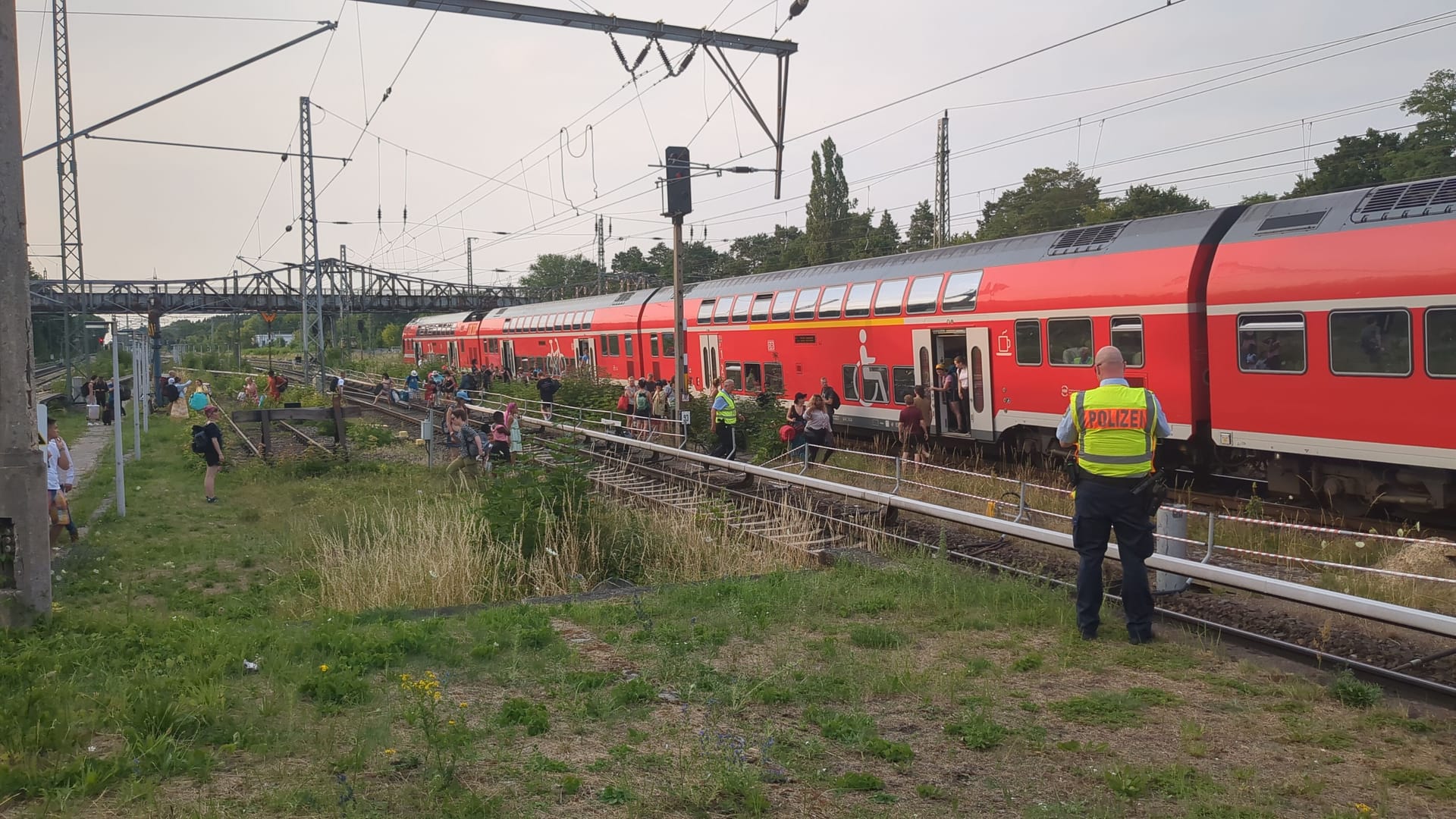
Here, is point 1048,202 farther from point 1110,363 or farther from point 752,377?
point 1110,363

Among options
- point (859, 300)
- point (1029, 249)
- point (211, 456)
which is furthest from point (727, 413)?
point (211, 456)

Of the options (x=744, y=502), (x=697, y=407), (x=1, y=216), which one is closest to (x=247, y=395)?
(x=697, y=407)

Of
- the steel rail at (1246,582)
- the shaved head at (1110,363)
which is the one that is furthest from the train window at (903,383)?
the shaved head at (1110,363)

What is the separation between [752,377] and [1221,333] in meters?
12.7

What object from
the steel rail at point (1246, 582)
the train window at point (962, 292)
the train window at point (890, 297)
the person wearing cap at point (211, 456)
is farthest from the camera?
the train window at point (890, 297)

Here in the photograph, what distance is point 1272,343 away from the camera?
11.9 meters

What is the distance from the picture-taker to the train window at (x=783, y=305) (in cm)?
2227

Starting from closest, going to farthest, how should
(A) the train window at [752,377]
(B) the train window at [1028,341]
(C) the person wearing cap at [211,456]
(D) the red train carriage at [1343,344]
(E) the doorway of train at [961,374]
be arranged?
(D) the red train carriage at [1343,344]
(B) the train window at [1028,341]
(E) the doorway of train at [961,374]
(C) the person wearing cap at [211,456]
(A) the train window at [752,377]

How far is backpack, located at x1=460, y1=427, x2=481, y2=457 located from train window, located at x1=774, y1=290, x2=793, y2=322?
703 centimetres

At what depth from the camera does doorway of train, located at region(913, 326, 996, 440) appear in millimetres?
16469

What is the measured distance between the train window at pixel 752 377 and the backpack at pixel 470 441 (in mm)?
6765

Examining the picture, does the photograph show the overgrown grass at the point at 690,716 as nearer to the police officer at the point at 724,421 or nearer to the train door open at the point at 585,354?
the police officer at the point at 724,421

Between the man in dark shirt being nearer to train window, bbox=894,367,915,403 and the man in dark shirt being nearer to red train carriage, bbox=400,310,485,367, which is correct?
train window, bbox=894,367,915,403

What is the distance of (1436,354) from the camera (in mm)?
10172
